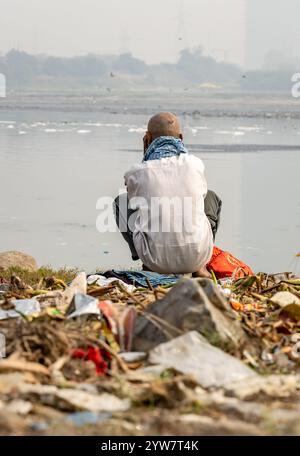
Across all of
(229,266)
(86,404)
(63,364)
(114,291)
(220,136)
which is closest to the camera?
(86,404)

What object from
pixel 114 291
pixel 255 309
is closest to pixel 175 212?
pixel 114 291

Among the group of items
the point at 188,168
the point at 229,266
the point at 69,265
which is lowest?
the point at 69,265

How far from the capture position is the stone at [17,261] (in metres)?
12.7

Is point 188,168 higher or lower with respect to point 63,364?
higher

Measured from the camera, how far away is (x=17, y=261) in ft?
41.9

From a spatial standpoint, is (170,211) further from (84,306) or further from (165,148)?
(84,306)

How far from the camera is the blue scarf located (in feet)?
23.0

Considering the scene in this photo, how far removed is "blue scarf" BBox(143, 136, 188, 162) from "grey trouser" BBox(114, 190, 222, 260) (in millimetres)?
358

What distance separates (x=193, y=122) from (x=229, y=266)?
3218 cm

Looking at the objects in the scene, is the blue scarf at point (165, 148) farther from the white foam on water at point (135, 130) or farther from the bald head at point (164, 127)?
the white foam on water at point (135, 130)

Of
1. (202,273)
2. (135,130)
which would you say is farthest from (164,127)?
(135,130)

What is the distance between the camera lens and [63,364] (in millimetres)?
3883

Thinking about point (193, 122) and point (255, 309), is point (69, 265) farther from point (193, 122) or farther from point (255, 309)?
point (193, 122)

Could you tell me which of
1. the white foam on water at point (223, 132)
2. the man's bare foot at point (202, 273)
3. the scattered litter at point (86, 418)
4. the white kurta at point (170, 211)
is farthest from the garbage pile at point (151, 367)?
the white foam on water at point (223, 132)
